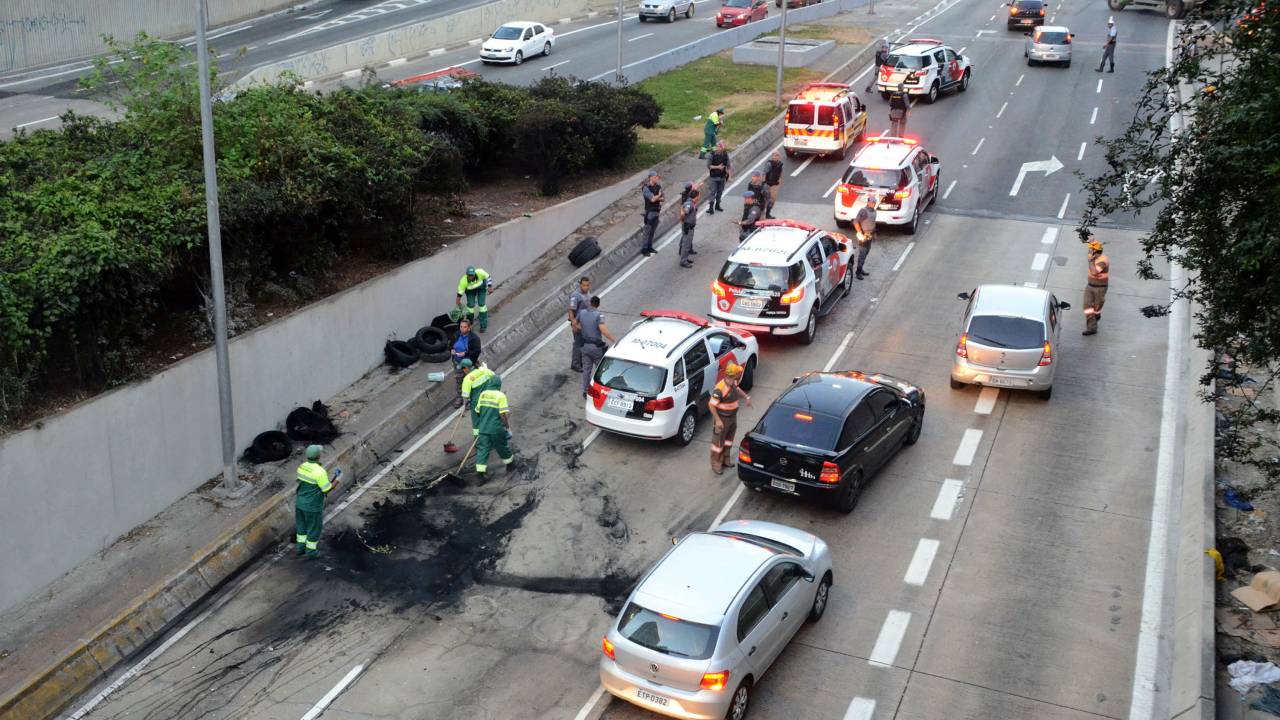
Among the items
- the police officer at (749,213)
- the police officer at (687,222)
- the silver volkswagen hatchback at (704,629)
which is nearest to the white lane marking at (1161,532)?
A: the silver volkswagen hatchback at (704,629)

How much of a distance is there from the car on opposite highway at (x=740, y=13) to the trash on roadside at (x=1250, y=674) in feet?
145

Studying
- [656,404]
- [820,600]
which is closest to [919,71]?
[656,404]

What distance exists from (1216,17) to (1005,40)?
38.7 m

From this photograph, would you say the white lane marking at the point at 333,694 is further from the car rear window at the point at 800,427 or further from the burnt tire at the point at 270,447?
the car rear window at the point at 800,427

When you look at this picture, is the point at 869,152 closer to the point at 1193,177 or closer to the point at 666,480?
the point at 666,480

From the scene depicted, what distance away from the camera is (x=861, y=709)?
11.2m

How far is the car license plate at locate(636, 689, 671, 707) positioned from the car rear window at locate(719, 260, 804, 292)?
9872mm

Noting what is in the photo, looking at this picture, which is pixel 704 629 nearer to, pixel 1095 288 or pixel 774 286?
pixel 774 286

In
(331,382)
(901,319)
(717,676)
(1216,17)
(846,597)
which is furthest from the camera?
(901,319)

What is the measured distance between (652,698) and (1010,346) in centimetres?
934

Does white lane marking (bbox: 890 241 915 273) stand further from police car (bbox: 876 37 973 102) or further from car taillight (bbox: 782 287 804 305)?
police car (bbox: 876 37 973 102)

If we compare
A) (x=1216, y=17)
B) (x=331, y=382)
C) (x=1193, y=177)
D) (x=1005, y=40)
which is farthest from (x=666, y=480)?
(x=1005, y=40)

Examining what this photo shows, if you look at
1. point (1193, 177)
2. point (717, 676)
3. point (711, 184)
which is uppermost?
point (1193, 177)

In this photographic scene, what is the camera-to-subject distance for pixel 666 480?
16.1 metres
